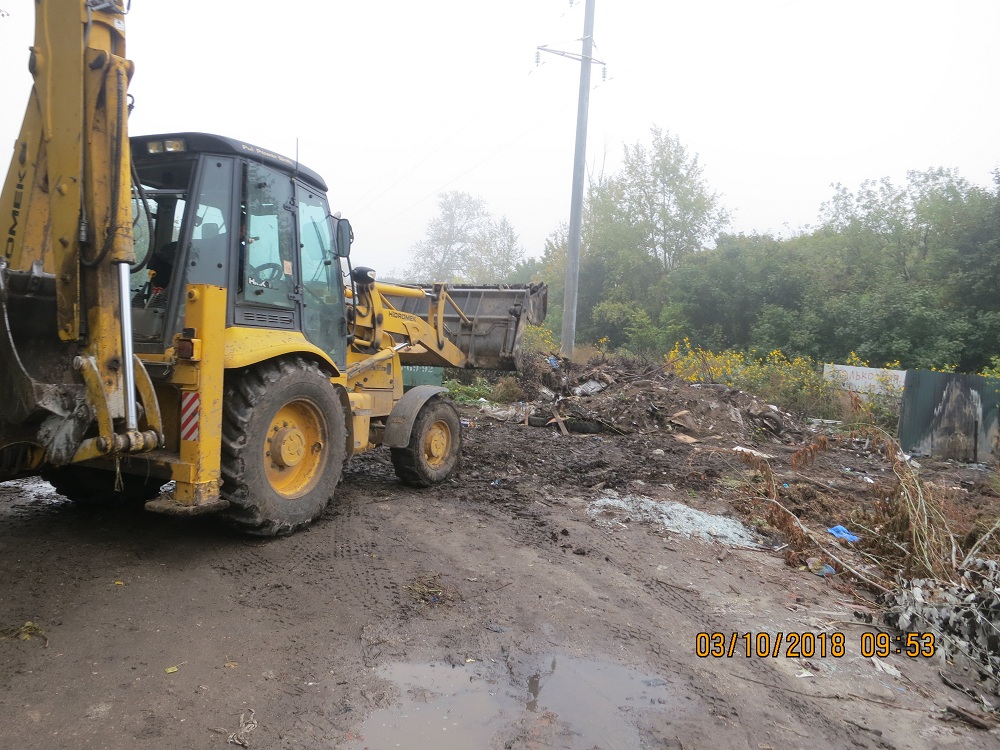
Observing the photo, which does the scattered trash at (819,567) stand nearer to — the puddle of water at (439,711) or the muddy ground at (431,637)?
the muddy ground at (431,637)

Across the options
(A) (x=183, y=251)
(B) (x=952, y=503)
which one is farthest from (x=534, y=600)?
(B) (x=952, y=503)

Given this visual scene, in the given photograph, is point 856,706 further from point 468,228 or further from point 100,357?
point 468,228

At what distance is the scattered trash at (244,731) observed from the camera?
8.08ft

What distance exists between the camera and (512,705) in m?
2.84

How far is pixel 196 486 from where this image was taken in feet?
12.4

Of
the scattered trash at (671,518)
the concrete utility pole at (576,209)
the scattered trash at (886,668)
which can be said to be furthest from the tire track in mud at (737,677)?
the concrete utility pole at (576,209)

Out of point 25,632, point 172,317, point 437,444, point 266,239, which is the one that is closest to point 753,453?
point 437,444

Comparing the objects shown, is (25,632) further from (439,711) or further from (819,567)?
(819,567)

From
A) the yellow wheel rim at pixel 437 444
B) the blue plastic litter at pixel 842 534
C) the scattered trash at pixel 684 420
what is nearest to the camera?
the blue plastic litter at pixel 842 534

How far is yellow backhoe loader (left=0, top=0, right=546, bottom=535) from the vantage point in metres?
3.38

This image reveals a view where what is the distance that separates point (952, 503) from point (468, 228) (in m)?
46.9

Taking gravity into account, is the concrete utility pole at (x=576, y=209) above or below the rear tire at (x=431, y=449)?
above

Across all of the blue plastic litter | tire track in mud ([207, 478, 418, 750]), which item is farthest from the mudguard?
the blue plastic litter
